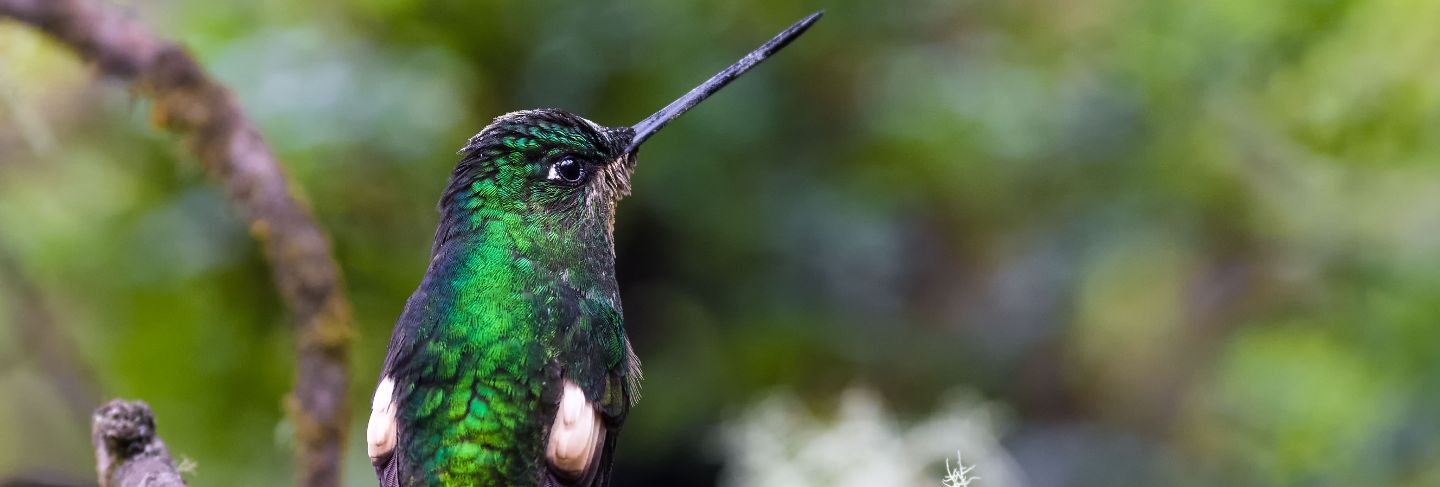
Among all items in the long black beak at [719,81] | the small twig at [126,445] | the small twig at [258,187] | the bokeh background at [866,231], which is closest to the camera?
the small twig at [126,445]

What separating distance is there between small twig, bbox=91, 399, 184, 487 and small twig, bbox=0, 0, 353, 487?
416 mm

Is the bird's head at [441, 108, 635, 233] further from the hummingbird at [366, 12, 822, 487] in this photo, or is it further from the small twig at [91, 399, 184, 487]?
the small twig at [91, 399, 184, 487]

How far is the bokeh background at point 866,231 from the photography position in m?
2.74

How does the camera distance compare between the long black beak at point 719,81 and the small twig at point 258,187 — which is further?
the small twig at point 258,187

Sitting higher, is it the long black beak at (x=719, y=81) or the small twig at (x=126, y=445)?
the long black beak at (x=719, y=81)

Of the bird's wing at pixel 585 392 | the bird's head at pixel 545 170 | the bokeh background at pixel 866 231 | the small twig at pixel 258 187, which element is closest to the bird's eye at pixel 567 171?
the bird's head at pixel 545 170

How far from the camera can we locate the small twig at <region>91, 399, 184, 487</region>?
1.33 metres

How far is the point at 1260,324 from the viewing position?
321 centimetres

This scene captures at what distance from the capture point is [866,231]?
3.09m

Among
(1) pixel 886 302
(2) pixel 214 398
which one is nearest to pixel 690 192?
(1) pixel 886 302

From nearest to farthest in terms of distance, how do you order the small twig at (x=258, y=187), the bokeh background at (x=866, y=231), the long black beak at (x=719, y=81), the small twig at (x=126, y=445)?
the small twig at (x=126, y=445) < the long black beak at (x=719, y=81) < the small twig at (x=258, y=187) < the bokeh background at (x=866, y=231)

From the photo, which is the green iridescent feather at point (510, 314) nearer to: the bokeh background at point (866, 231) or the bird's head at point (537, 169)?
the bird's head at point (537, 169)

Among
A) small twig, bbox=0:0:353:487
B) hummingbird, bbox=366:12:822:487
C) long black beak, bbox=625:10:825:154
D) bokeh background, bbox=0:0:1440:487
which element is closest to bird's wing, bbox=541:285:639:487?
hummingbird, bbox=366:12:822:487

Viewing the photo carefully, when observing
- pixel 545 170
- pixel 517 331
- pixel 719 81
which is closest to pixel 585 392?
pixel 517 331
